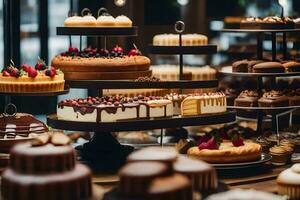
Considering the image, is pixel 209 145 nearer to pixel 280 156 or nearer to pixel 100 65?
pixel 280 156

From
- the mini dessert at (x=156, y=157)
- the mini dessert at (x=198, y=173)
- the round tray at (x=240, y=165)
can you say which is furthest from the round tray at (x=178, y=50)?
the mini dessert at (x=156, y=157)

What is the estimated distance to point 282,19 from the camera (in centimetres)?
714

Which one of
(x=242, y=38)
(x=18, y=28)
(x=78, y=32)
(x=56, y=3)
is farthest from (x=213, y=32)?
(x=78, y=32)

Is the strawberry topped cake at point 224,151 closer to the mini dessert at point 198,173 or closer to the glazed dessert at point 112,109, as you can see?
the glazed dessert at point 112,109

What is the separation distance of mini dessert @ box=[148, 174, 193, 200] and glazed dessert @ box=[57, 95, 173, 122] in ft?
5.83

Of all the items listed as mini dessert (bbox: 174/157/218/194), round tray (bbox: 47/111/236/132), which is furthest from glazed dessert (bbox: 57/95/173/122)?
mini dessert (bbox: 174/157/218/194)

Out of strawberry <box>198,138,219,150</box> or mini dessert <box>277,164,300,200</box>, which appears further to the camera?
strawberry <box>198,138,219,150</box>

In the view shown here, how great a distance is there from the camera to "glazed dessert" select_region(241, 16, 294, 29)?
6.98 m

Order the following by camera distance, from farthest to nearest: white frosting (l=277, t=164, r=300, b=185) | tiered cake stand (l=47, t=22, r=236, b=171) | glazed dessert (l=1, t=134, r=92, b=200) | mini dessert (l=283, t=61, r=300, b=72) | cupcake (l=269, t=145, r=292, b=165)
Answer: mini dessert (l=283, t=61, r=300, b=72)
cupcake (l=269, t=145, r=292, b=165)
tiered cake stand (l=47, t=22, r=236, b=171)
white frosting (l=277, t=164, r=300, b=185)
glazed dessert (l=1, t=134, r=92, b=200)

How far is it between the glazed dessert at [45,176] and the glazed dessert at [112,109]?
1.45 meters

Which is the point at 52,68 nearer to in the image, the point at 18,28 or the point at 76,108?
the point at 76,108

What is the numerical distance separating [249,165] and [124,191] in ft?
6.82

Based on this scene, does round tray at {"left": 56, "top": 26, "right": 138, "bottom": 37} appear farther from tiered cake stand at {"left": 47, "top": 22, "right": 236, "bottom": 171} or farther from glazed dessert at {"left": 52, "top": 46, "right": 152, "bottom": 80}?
glazed dessert at {"left": 52, "top": 46, "right": 152, "bottom": 80}

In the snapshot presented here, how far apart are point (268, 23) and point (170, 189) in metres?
3.73
